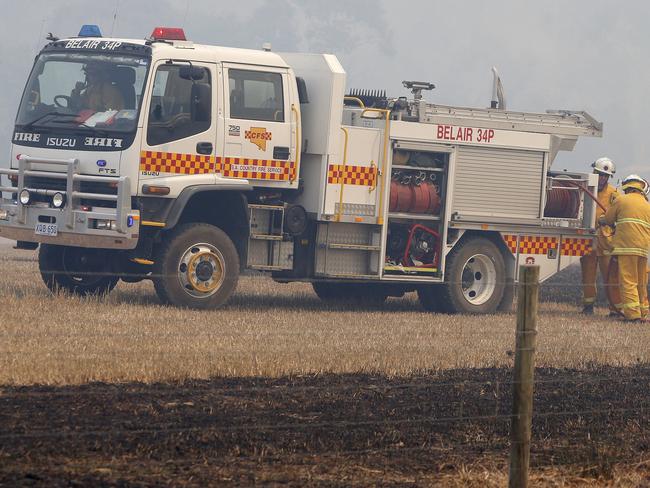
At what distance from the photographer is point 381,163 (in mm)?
15586

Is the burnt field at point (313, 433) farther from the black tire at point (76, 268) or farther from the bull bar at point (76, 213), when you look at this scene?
the black tire at point (76, 268)

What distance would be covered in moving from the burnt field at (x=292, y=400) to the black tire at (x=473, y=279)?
1.83 metres

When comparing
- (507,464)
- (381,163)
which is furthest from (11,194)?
(507,464)

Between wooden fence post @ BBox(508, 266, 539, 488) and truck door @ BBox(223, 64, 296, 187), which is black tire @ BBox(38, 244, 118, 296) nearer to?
truck door @ BBox(223, 64, 296, 187)

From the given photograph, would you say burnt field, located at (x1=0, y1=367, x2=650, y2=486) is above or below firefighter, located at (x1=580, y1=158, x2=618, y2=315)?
below

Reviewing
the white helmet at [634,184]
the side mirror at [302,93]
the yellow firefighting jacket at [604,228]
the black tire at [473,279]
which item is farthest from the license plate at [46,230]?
the white helmet at [634,184]

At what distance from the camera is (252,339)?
1190cm

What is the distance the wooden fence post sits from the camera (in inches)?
269

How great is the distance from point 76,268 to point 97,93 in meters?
2.11

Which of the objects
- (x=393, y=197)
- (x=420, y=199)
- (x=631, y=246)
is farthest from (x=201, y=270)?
(x=631, y=246)

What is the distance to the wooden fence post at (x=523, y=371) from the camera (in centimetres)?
684

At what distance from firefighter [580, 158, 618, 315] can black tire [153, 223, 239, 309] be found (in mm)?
5143

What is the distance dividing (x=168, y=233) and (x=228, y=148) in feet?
3.63

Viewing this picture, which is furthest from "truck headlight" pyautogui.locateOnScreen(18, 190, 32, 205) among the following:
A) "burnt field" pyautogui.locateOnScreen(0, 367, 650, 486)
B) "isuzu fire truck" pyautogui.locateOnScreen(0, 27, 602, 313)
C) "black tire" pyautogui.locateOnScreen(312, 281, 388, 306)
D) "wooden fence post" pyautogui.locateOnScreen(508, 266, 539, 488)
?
"wooden fence post" pyautogui.locateOnScreen(508, 266, 539, 488)
